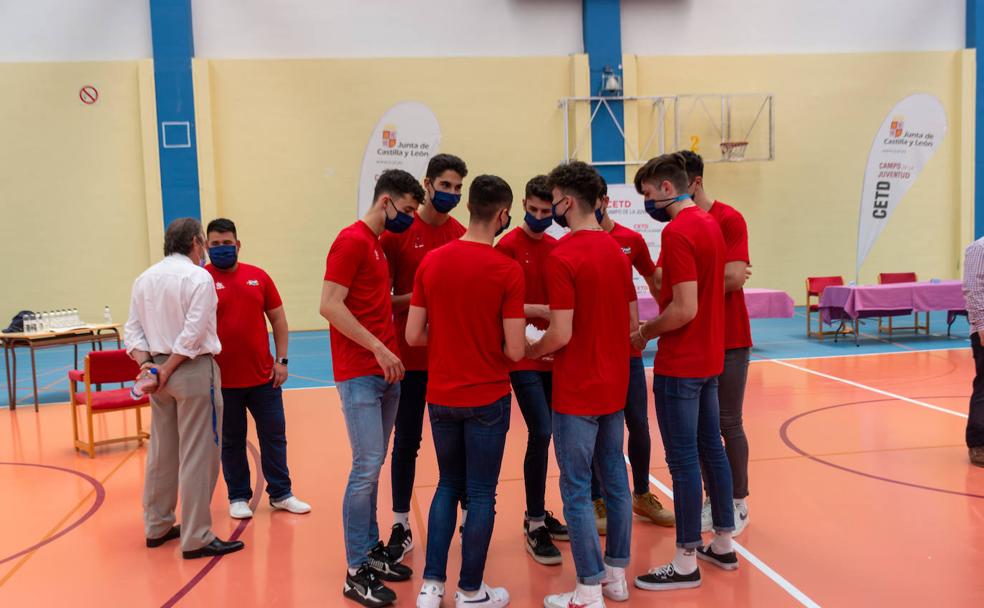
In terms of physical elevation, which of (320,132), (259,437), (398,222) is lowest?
(259,437)

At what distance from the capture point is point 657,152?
46.9 ft

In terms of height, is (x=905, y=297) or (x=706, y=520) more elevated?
(x=905, y=297)

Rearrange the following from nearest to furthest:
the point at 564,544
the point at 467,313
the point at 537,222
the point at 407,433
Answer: the point at 467,313 < the point at 537,222 < the point at 407,433 < the point at 564,544

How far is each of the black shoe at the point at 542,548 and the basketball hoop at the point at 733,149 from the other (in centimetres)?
1178

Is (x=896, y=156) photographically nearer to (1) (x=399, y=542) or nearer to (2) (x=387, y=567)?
(1) (x=399, y=542)

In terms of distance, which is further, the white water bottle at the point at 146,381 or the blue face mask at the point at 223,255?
the blue face mask at the point at 223,255

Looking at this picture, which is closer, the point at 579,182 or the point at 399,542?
the point at 579,182

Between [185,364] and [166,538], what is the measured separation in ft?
3.46

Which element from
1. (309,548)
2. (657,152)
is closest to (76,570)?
(309,548)

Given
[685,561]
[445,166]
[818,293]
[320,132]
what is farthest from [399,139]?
[685,561]

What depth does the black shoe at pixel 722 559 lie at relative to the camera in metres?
3.50

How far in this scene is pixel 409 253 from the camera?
3684 mm

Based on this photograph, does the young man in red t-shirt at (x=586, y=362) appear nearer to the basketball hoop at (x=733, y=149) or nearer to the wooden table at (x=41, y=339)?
the wooden table at (x=41, y=339)

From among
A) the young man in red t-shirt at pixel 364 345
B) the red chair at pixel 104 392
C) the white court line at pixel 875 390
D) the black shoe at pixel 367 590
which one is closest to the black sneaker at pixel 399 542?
the young man in red t-shirt at pixel 364 345
